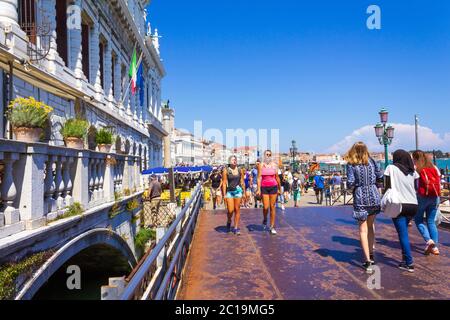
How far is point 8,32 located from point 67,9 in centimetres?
552

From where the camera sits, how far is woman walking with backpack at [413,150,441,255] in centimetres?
561

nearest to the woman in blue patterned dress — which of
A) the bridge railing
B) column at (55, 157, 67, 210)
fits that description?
the bridge railing

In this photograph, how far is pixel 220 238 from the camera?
6828 millimetres

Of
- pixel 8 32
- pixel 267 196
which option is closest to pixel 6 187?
pixel 267 196

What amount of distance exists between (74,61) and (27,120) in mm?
10256

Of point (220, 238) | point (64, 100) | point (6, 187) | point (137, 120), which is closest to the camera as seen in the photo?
point (6, 187)

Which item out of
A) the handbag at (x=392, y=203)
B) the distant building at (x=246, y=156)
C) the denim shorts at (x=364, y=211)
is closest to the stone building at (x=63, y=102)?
the denim shorts at (x=364, y=211)

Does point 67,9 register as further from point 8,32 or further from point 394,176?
point 394,176

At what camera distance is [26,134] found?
5.11 meters

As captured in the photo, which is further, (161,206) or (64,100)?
(161,206)

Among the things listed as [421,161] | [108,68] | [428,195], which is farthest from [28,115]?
[108,68]

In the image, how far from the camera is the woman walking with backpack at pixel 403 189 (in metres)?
A: 4.61

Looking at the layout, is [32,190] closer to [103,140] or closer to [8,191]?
[8,191]
